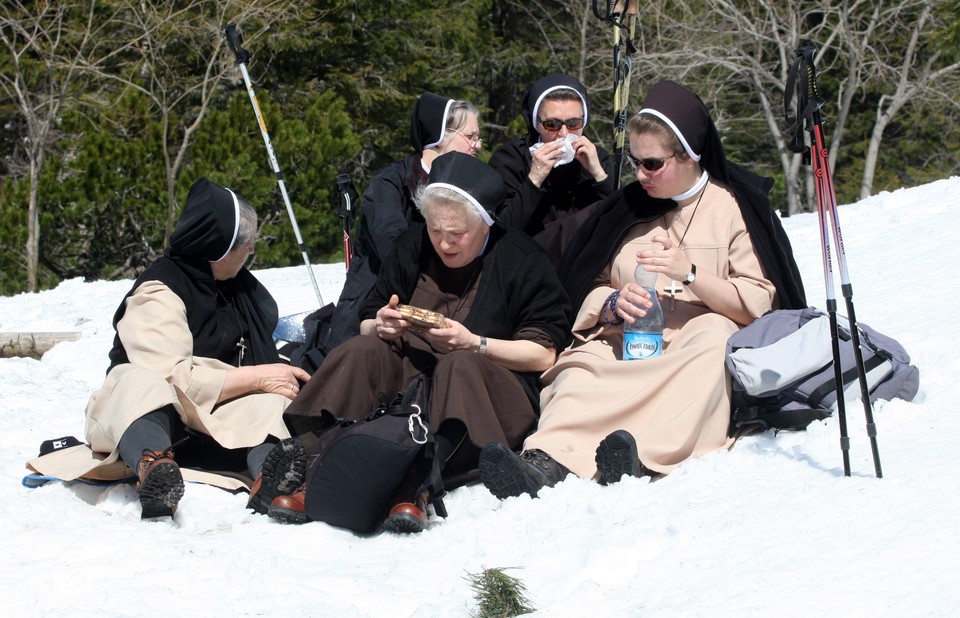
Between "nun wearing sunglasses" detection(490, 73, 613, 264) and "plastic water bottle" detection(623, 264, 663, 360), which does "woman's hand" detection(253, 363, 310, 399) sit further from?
"plastic water bottle" detection(623, 264, 663, 360)

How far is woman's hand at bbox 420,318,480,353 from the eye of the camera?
4.33 m

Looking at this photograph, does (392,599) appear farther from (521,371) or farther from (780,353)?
(780,353)

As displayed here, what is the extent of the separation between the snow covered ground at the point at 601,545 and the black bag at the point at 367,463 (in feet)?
0.35

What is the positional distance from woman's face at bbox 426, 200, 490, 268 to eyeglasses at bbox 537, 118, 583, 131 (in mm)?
1038

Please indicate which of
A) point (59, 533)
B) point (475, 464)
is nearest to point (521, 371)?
point (475, 464)

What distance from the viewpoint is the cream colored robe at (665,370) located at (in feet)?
13.8

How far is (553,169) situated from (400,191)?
2.76 ft

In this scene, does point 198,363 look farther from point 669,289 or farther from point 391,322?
point 669,289

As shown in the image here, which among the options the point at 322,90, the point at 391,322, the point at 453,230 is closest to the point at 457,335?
the point at 391,322

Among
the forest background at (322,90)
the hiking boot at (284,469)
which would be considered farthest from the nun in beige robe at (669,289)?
the forest background at (322,90)

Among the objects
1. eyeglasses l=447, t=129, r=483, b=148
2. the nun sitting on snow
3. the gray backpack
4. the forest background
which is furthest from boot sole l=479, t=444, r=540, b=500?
the forest background

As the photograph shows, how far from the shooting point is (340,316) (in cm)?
538

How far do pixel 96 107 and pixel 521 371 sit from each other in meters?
12.7

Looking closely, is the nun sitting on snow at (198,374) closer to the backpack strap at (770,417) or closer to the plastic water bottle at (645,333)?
the plastic water bottle at (645,333)
